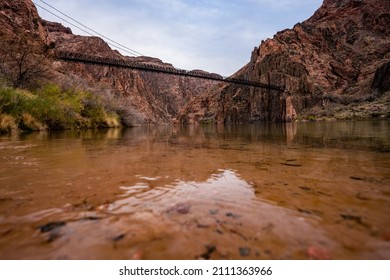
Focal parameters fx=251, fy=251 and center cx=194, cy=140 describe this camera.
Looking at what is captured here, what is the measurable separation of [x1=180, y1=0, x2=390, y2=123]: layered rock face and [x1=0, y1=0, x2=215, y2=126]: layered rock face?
26314 mm

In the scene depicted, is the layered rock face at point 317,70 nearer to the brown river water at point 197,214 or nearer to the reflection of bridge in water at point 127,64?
the reflection of bridge in water at point 127,64

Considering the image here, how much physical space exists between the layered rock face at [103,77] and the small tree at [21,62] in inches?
53.1

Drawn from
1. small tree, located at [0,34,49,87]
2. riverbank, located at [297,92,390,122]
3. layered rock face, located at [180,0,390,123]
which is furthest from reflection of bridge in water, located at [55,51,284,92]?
small tree, located at [0,34,49,87]

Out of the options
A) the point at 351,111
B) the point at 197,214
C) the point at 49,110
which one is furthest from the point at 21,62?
the point at 351,111

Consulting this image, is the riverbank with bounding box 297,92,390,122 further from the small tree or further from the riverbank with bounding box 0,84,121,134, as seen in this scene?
the small tree

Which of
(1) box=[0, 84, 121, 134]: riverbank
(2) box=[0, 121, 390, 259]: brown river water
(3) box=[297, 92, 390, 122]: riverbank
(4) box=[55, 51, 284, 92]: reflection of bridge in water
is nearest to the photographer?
(2) box=[0, 121, 390, 259]: brown river water

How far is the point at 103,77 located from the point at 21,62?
80540 mm

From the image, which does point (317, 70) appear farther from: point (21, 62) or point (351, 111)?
point (21, 62)

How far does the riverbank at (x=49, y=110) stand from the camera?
1115cm

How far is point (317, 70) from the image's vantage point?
6650 centimetres

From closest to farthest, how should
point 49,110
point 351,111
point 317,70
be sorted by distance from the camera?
point 49,110
point 351,111
point 317,70

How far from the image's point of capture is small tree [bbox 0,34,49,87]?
52.3 ft

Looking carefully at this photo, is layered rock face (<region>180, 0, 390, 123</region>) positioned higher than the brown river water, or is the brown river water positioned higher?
layered rock face (<region>180, 0, 390, 123</region>)
